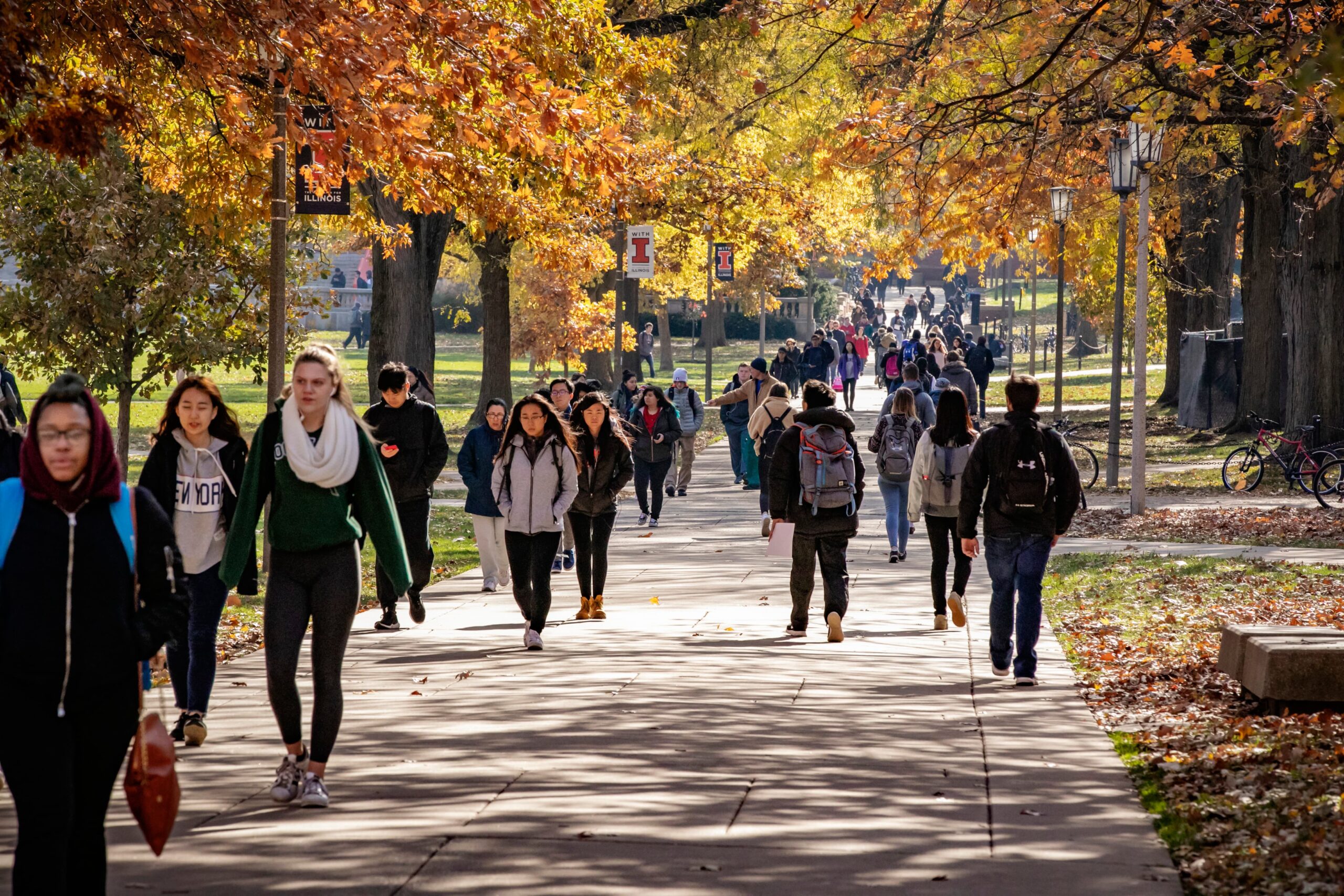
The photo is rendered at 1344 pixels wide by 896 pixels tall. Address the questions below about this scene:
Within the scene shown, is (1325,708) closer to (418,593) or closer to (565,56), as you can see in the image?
(418,593)

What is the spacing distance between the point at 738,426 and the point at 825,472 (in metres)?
11.7

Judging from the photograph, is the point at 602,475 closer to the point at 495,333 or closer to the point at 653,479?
the point at 653,479

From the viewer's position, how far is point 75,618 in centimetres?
457

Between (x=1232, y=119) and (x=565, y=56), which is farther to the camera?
(x=1232, y=119)

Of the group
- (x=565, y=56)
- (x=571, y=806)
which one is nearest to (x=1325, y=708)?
(x=571, y=806)

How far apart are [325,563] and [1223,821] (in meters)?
3.39

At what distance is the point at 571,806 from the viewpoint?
632cm

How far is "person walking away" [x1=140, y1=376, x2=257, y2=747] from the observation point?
25.0 ft

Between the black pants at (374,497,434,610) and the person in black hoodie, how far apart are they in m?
6.33

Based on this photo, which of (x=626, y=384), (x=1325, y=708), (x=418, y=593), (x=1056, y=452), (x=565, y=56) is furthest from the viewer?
(x=626, y=384)

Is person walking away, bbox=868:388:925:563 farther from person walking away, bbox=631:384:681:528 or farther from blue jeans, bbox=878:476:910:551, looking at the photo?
person walking away, bbox=631:384:681:528

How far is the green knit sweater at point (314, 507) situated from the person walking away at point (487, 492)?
5.18m

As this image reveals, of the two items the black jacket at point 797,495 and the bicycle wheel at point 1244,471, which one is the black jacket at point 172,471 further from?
the bicycle wheel at point 1244,471

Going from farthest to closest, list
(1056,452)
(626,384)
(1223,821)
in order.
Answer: (626,384) < (1056,452) < (1223,821)
